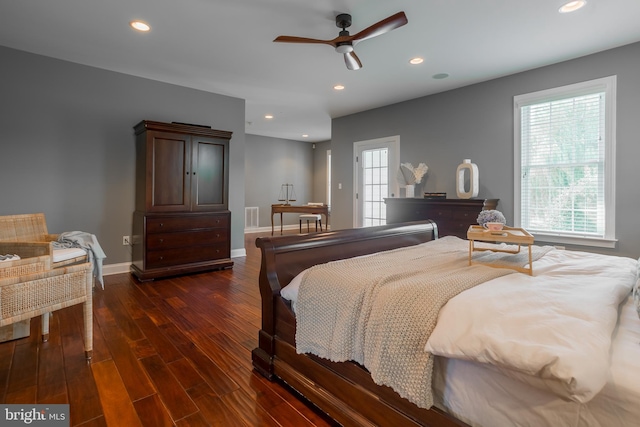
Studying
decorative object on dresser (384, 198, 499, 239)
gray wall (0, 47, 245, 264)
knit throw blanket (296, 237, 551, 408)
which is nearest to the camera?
knit throw blanket (296, 237, 551, 408)

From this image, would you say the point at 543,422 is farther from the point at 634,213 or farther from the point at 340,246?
the point at 634,213

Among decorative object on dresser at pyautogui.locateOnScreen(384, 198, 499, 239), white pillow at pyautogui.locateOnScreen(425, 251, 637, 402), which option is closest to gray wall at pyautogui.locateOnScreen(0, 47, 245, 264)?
decorative object on dresser at pyautogui.locateOnScreen(384, 198, 499, 239)

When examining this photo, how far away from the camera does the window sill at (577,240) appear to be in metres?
3.31

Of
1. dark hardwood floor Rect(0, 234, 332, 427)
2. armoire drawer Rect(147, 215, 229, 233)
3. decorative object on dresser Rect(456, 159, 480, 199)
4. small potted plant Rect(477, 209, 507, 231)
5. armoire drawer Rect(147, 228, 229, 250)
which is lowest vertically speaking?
dark hardwood floor Rect(0, 234, 332, 427)

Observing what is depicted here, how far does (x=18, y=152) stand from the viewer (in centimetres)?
351

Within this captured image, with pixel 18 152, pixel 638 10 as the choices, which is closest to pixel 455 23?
pixel 638 10

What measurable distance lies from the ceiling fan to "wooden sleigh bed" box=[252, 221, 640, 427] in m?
1.59

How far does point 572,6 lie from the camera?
2.56 metres

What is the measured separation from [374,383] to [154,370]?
1418mm

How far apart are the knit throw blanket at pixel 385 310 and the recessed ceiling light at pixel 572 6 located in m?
2.21

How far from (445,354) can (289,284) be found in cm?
92

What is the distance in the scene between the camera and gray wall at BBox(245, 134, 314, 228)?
8.53 m

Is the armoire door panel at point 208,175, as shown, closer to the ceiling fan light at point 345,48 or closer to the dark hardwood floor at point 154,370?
the dark hardwood floor at point 154,370

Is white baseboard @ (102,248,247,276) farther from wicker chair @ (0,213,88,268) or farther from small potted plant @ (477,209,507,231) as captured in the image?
small potted plant @ (477,209,507,231)
